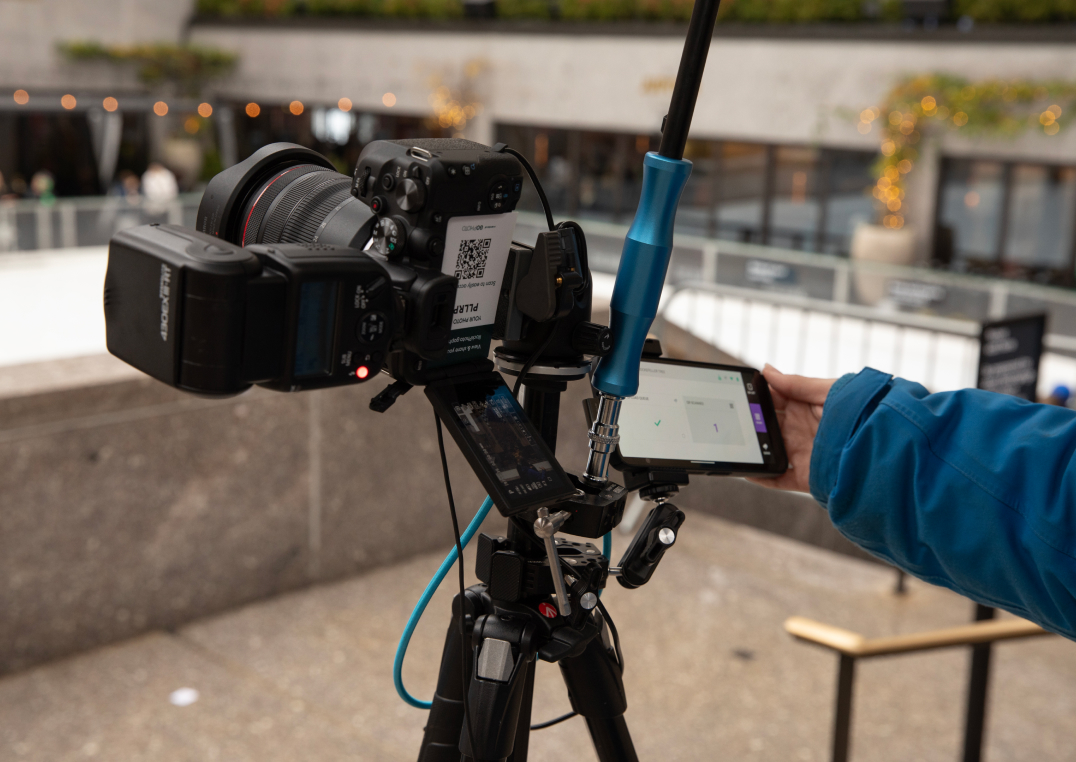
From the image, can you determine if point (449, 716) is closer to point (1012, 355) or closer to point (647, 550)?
point (647, 550)

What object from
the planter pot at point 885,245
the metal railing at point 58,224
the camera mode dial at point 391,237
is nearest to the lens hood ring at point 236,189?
the camera mode dial at point 391,237

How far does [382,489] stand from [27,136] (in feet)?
71.1

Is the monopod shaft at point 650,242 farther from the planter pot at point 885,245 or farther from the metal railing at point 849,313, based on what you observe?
the planter pot at point 885,245

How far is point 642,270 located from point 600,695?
1.96ft

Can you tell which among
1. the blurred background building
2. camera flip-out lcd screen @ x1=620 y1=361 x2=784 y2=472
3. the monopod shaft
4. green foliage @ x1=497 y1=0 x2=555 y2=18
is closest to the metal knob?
the monopod shaft

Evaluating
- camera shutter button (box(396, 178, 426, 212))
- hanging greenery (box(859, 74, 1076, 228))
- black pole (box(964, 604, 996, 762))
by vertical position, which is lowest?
black pole (box(964, 604, 996, 762))

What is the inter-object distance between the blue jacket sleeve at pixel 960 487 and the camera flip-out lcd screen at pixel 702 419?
194 mm

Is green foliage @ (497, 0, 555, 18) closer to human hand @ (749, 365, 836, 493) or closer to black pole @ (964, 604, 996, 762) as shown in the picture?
black pole @ (964, 604, 996, 762)

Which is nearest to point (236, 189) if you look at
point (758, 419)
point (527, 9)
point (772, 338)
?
point (758, 419)

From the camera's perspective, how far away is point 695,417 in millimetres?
1592

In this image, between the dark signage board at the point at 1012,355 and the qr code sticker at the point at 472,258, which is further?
the dark signage board at the point at 1012,355

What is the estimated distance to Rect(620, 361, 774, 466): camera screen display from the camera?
4.98ft

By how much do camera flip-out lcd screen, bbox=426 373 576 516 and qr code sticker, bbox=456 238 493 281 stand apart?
12 centimetres

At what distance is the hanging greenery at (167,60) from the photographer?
2406 centimetres
